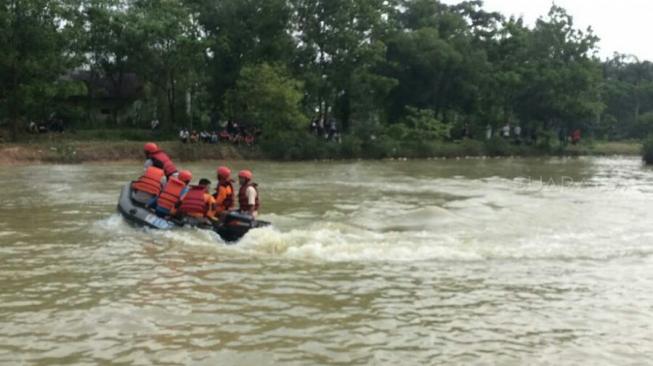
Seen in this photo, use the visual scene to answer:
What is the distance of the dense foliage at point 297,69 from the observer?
33.9m

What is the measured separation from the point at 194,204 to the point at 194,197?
0.41 feet

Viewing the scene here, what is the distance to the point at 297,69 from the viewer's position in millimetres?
41719

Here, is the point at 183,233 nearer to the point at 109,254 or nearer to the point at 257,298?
the point at 109,254

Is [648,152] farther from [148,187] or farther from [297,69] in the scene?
[148,187]

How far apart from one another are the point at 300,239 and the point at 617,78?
64.4 meters

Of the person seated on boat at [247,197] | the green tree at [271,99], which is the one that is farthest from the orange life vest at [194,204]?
the green tree at [271,99]

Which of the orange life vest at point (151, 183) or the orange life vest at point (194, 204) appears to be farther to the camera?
the orange life vest at point (151, 183)

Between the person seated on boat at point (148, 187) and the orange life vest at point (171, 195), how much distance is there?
56cm

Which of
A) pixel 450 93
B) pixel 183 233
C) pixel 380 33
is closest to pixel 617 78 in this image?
pixel 450 93

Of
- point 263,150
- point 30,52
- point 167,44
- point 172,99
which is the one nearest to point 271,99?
point 263,150

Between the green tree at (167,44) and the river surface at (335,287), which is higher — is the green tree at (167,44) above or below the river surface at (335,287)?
above

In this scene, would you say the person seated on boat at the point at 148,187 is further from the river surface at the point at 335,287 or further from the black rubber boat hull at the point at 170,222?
the river surface at the point at 335,287

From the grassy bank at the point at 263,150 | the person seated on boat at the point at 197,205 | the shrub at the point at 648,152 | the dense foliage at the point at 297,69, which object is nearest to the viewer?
the person seated on boat at the point at 197,205

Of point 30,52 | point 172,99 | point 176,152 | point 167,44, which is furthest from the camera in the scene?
point 172,99
